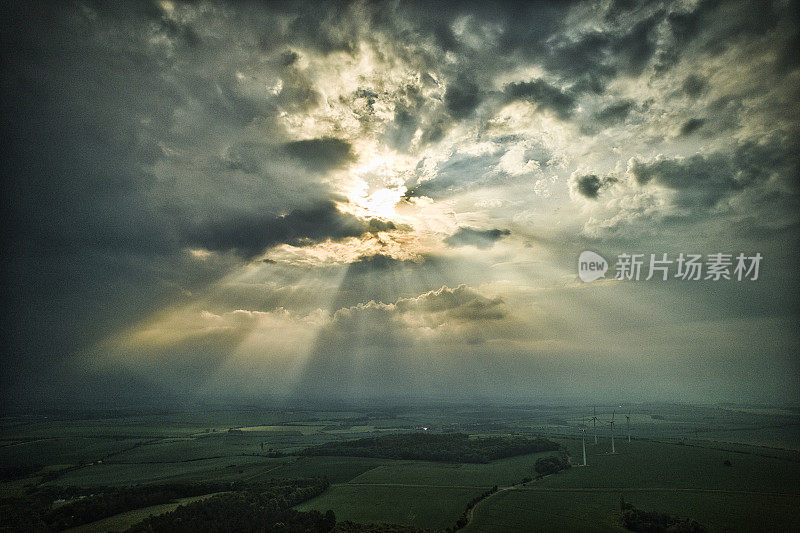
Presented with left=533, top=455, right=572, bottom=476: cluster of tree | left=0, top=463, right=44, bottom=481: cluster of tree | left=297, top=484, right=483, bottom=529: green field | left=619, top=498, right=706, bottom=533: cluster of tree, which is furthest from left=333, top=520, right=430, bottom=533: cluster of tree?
left=0, top=463, right=44, bottom=481: cluster of tree

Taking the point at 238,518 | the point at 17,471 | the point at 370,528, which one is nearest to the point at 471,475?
the point at 370,528

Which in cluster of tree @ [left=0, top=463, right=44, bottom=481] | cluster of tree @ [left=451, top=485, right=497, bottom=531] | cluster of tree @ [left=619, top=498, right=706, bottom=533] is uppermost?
cluster of tree @ [left=619, top=498, right=706, bottom=533]

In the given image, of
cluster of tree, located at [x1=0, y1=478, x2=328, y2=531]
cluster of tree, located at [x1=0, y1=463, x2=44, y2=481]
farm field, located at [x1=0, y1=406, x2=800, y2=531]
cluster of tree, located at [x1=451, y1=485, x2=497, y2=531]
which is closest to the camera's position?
cluster of tree, located at [x1=451, y1=485, x2=497, y2=531]

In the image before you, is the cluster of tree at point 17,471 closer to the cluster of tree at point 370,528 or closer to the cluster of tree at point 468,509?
the cluster of tree at point 370,528

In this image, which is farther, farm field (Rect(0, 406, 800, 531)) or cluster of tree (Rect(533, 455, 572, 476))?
cluster of tree (Rect(533, 455, 572, 476))

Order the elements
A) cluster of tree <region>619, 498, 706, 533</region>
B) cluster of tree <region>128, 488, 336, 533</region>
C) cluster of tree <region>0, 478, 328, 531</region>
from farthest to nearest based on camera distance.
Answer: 1. cluster of tree <region>0, 478, 328, 531</region>
2. cluster of tree <region>128, 488, 336, 533</region>
3. cluster of tree <region>619, 498, 706, 533</region>

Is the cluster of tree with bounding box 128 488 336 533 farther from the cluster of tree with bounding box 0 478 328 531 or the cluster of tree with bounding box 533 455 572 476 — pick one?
the cluster of tree with bounding box 533 455 572 476

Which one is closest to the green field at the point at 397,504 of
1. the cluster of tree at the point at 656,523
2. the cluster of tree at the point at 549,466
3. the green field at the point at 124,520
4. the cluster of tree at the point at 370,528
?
the cluster of tree at the point at 370,528
